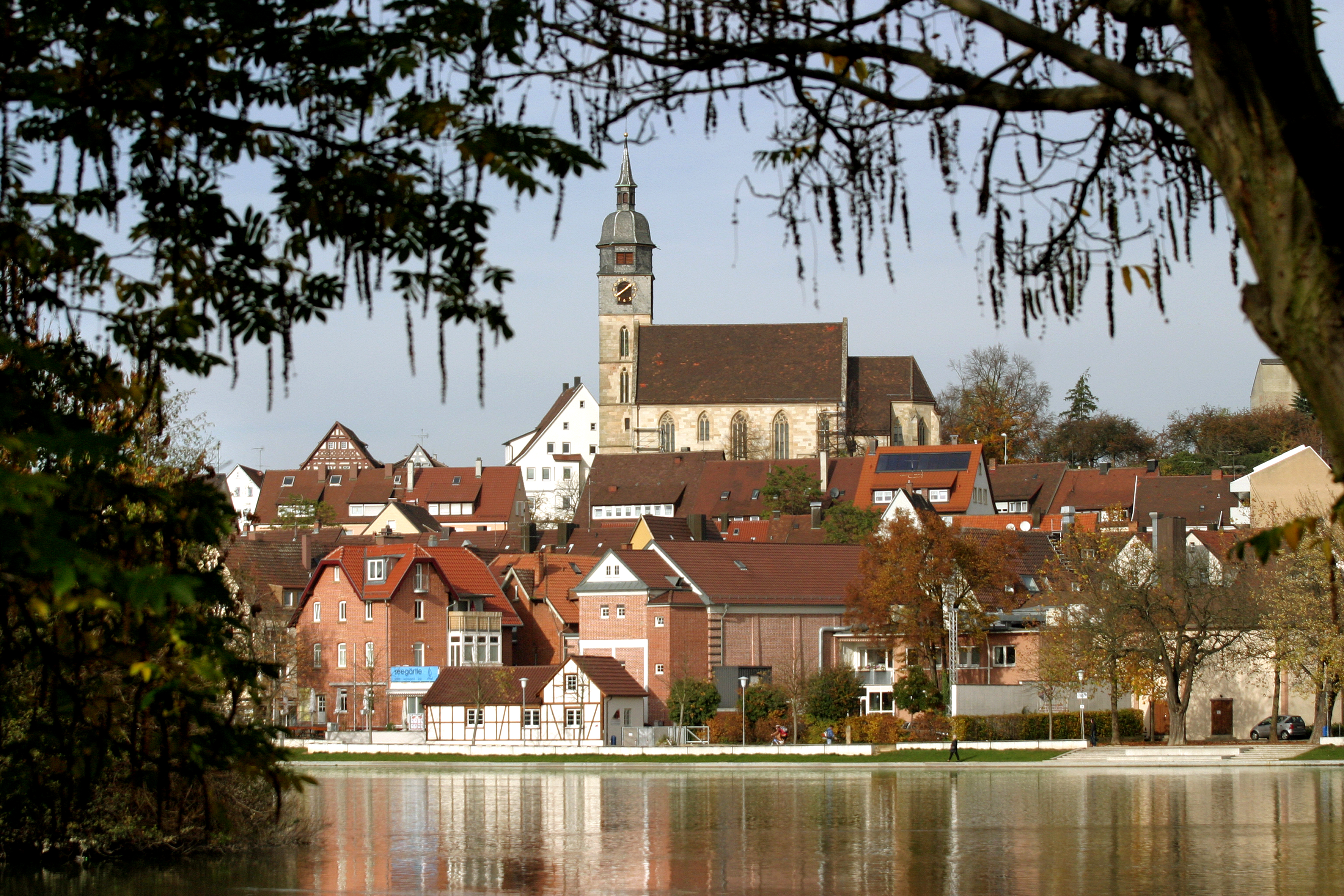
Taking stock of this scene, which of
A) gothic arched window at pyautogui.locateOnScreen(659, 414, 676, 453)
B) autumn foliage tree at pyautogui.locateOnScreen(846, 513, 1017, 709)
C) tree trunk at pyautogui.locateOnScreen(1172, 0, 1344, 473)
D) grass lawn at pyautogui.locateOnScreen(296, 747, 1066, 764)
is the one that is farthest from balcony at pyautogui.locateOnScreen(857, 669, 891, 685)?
gothic arched window at pyautogui.locateOnScreen(659, 414, 676, 453)

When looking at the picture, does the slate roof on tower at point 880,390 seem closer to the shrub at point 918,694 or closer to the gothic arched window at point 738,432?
the gothic arched window at point 738,432

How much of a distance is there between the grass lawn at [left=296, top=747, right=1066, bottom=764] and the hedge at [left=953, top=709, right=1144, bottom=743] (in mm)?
2936

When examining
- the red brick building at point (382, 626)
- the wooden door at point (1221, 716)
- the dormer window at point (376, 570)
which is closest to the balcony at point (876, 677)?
the wooden door at point (1221, 716)

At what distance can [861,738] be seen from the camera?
49875 mm

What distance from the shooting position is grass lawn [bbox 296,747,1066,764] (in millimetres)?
44281

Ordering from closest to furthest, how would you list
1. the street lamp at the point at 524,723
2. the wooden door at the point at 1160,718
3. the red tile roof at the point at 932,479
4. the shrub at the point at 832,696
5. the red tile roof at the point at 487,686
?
the wooden door at the point at 1160,718 < the shrub at the point at 832,696 < the street lamp at the point at 524,723 < the red tile roof at the point at 487,686 < the red tile roof at the point at 932,479

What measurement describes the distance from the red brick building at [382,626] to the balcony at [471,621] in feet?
0.10

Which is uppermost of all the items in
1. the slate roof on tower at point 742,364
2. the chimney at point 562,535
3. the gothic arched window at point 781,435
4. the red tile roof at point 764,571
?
the slate roof on tower at point 742,364

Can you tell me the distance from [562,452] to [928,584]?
307 ft

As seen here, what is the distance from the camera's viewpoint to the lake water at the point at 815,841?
19.6 m

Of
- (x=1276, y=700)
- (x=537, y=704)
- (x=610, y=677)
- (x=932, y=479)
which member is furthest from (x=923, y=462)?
(x=1276, y=700)

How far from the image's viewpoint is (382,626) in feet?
214

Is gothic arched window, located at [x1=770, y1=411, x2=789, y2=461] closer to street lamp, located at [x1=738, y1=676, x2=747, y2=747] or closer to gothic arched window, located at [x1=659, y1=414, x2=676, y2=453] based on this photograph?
gothic arched window, located at [x1=659, y1=414, x2=676, y2=453]

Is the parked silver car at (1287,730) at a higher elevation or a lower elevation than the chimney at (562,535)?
lower
